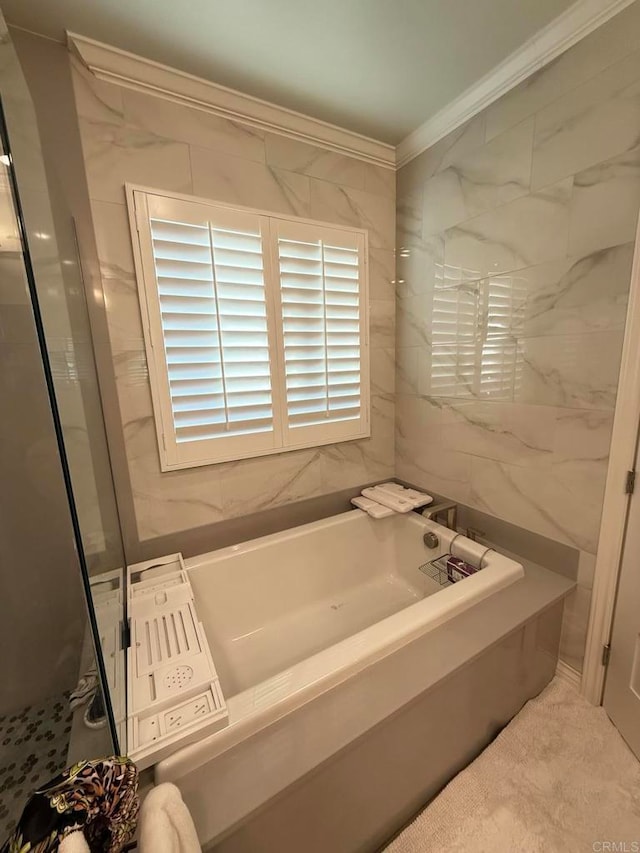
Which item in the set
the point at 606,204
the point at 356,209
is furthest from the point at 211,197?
the point at 606,204

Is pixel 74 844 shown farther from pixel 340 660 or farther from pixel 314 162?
pixel 314 162

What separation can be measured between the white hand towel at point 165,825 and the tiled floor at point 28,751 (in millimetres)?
564

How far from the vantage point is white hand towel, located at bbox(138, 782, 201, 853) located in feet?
1.97

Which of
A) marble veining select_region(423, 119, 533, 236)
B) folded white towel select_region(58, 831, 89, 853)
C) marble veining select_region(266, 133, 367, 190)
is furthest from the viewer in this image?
marble veining select_region(266, 133, 367, 190)

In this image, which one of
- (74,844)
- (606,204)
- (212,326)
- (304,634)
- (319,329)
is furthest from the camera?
(319,329)

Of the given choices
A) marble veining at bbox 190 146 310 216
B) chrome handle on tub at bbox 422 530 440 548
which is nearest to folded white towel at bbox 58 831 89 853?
chrome handle on tub at bbox 422 530 440 548

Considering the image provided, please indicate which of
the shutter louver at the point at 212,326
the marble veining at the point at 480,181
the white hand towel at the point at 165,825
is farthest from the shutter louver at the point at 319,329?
the white hand towel at the point at 165,825

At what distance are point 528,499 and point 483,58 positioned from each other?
5.84 feet

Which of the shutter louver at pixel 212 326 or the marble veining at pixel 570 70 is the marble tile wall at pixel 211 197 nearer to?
the shutter louver at pixel 212 326

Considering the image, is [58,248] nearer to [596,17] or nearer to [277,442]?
[277,442]

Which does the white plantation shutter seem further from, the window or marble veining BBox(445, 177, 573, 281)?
marble veining BBox(445, 177, 573, 281)

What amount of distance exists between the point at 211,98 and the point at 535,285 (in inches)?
61.1

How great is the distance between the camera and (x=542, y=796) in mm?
1090

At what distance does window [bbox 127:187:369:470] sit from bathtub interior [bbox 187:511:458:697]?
0.51 metres
